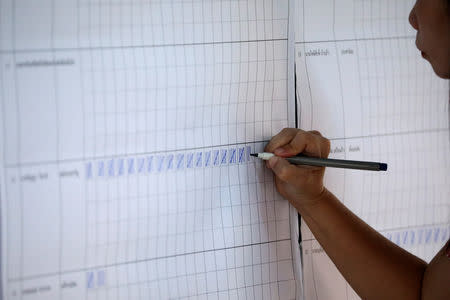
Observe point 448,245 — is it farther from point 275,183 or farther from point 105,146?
point 105,146

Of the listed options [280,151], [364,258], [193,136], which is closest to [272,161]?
[280,151]

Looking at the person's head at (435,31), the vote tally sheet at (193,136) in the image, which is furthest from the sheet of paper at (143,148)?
the person's head at (435,31)

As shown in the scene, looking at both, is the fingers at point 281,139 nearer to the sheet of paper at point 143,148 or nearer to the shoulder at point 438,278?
the sheet of paper at point 143,148

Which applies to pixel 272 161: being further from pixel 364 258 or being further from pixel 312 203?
pixel 364 258

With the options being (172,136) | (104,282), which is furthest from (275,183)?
(104,282)

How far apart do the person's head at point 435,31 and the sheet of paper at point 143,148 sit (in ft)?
0.72

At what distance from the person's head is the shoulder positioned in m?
0.29

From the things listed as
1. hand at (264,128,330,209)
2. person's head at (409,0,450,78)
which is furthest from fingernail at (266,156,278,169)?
person's head at (409,0,450,78)

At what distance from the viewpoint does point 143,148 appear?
73 centimetres

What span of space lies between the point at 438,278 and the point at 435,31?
1.31 ft

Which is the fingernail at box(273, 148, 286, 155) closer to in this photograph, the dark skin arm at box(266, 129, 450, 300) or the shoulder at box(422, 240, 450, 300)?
the dark skin arm at box(266, 129, 450, 300)

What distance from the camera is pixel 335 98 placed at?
866 mm

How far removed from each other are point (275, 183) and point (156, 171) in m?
0.21

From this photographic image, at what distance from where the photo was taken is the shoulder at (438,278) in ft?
2.54
